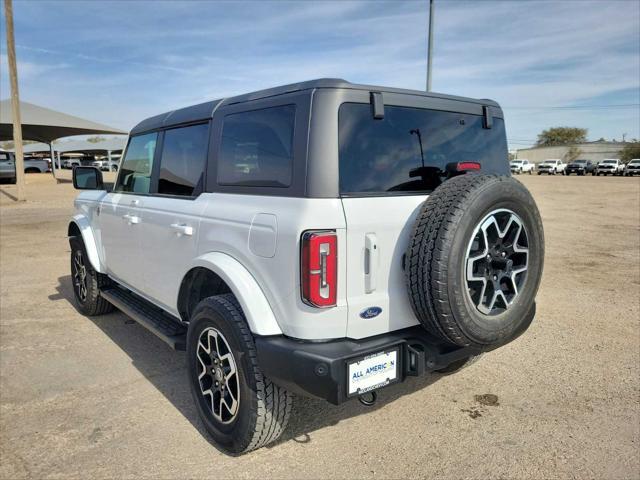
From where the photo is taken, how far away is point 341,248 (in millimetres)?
2334

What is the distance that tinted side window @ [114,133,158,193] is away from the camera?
12.9 ft

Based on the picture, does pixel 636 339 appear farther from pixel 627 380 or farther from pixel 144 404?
pixel 144 404

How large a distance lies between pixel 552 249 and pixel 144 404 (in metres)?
7.78

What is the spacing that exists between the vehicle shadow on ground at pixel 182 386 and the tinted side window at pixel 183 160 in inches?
55.9

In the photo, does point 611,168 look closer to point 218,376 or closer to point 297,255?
point 218,376

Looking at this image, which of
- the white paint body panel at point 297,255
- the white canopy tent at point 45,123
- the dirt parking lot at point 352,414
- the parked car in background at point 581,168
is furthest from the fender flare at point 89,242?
the parked car in background at point 581,168

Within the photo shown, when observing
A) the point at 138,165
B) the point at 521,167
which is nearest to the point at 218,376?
the point at 138,165

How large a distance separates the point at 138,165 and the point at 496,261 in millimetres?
3043

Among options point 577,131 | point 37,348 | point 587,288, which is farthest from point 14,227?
point 577,131

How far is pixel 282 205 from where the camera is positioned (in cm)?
244

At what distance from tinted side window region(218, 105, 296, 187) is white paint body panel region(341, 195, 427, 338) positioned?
1.37 feet

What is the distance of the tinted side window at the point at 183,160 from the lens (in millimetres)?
3226

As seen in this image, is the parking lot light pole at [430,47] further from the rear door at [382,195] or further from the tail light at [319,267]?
the tail light at [319,267]

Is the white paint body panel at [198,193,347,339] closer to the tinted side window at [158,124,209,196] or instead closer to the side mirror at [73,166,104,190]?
the tinted side window at [158,124,209,196]
